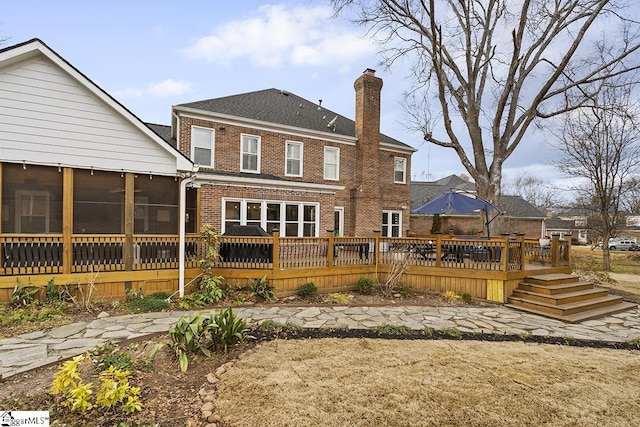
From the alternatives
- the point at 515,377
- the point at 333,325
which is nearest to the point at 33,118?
the point at 333,325

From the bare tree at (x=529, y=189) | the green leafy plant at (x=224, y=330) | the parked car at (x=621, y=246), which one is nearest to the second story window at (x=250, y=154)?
the green leafy plant at (x=224, y=330)

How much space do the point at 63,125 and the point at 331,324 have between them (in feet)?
23.1

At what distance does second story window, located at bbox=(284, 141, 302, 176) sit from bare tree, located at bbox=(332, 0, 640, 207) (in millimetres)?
5707

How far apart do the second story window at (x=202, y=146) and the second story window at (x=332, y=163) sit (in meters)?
5.33

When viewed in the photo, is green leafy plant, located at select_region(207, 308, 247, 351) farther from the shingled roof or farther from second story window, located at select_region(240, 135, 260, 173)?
the shingled roof

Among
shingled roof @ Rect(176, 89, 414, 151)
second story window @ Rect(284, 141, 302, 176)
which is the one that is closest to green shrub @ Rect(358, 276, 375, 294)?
second story window @ Rect(284, 141, 302, 176)

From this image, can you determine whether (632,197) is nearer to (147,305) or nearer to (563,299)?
(563,299)

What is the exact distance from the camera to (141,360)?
414cm

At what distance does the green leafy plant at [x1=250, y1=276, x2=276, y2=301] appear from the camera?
7.81 m

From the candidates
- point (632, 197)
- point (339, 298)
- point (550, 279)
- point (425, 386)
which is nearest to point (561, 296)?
point (550, 279)

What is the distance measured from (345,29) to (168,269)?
12334 millimetres

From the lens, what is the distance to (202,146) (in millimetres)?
12398

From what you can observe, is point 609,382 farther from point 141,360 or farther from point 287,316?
point 141,360

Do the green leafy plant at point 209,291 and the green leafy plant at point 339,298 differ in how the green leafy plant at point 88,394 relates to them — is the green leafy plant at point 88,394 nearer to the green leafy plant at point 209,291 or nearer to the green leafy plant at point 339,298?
the green leafy plant at point 209,291
